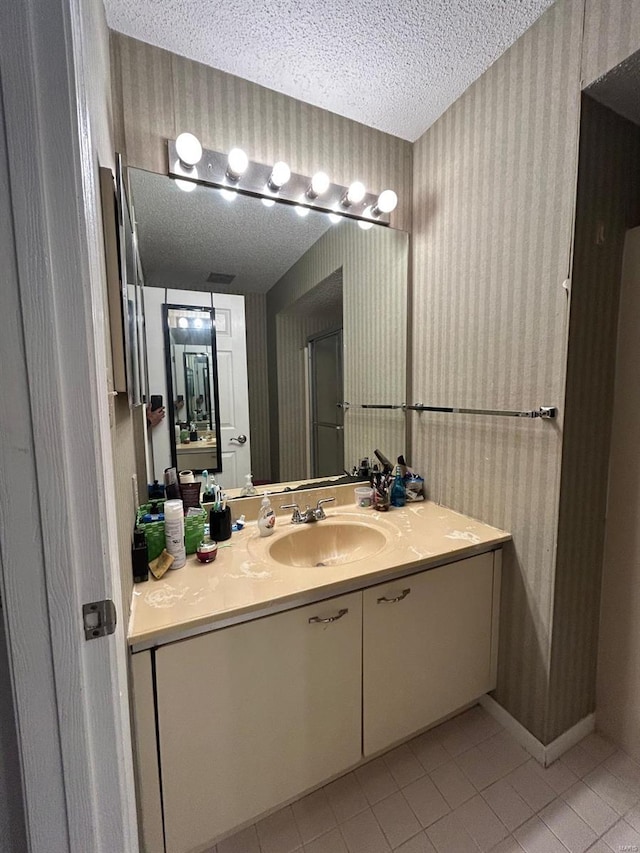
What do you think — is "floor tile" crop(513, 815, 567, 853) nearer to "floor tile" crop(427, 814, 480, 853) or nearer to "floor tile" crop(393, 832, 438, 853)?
"floor tile" crop(427, 814, 480, 853)

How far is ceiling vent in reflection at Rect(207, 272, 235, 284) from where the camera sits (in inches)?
53.4

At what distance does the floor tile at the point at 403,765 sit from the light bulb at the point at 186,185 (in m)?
2.14

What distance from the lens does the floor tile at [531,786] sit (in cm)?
112

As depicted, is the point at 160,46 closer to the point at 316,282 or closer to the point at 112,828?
the point at 316,282

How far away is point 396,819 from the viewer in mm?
1078

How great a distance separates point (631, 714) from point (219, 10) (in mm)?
2661

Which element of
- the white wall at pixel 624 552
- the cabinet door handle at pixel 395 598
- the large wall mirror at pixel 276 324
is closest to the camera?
the cabinet door handle at pixel 395 598

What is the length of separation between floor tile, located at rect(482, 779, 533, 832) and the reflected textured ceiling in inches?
76.1

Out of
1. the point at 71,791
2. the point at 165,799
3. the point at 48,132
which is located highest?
the point at 48,132

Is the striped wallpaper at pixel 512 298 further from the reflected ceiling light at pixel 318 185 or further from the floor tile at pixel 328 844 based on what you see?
the floor tile at pixel 328 844

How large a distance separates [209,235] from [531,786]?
2.22 meters

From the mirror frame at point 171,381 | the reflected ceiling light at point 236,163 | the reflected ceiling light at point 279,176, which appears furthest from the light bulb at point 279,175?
the mirror frame at point 171,381

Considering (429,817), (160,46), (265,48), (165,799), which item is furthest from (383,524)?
(160,46)

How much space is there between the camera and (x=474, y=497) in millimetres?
1420
